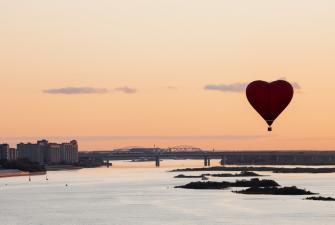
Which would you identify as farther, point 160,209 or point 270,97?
point 160,209

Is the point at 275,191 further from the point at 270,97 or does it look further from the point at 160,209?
the point at 270,97

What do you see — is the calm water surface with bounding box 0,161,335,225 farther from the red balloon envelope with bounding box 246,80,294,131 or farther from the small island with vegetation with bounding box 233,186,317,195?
the red balloon envelope with bounding box 246,80,294,131

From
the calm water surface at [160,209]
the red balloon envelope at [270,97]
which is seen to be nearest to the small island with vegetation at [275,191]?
the calm water surface at [160,209]

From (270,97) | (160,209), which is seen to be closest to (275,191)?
(160,209)

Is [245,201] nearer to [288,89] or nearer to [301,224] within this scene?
[301,224]

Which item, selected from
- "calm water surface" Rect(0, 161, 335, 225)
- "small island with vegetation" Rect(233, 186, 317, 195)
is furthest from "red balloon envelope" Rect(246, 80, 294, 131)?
"small island with vegetation" Rect(233, 186, 317, 195)

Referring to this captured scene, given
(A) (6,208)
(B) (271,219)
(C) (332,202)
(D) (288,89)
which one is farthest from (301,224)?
(A) (6,208)

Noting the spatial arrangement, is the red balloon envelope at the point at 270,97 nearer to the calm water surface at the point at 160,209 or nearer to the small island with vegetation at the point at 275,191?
the calm water surface at the point at 160,209

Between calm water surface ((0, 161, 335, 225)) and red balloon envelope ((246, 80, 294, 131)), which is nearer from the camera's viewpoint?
red balloon envelope ((246, 80, 294, 131))
